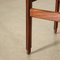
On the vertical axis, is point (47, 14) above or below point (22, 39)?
above

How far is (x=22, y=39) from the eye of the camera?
1.50 metres

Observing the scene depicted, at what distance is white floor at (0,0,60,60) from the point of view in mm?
1271

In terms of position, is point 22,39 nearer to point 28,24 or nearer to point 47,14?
point 28,24

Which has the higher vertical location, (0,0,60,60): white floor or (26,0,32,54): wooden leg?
(26,0,32,54): wooden leg

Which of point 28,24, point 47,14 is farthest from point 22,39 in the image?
point 47,14

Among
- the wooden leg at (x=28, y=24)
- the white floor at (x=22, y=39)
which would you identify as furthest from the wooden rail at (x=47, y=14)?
the white floor at (x=22, y=39)

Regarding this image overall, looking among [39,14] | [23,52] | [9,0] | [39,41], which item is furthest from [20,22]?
[9,0]

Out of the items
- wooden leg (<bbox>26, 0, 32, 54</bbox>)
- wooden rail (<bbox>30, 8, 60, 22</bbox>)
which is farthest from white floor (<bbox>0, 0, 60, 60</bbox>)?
wooden rail (<bbox>30, 8, 60, 22</bbox>)

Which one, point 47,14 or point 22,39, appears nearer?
point 47,14

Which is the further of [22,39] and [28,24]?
[22,39]

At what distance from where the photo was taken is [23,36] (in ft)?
5.11

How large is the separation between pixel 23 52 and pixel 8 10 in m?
1.03

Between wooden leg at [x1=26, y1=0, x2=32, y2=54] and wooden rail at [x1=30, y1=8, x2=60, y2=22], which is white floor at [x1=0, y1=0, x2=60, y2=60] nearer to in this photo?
wooden leg at [x1=26, y1=0, x2=32, y2=54]

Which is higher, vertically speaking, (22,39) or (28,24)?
(28,24)
